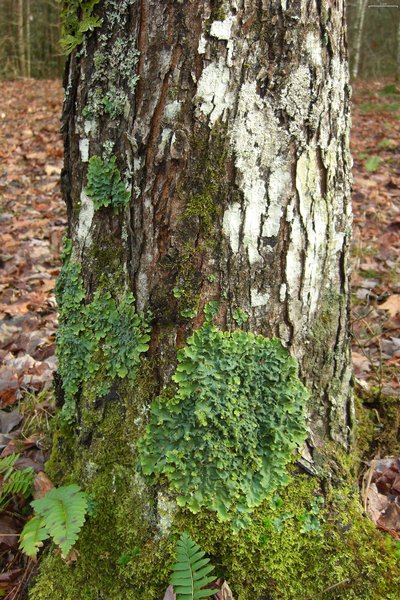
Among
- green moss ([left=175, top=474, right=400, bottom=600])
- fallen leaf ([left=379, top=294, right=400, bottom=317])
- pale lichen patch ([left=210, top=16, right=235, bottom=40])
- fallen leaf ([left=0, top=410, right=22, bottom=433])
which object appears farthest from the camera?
fallen leaf ([left=379, top=294, right=400, bottom=317])

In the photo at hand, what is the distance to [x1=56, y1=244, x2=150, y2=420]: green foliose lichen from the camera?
6.08 feet

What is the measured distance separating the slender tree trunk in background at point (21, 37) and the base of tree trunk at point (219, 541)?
21.5 meters

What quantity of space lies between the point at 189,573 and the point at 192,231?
1073mm

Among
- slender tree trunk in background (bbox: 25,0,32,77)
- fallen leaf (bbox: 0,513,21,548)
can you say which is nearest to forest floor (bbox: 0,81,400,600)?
fallen leaf (bbox: 0,513,21,548)

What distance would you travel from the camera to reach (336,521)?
190cm

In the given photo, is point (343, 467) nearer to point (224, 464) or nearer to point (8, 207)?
point (224, 464)

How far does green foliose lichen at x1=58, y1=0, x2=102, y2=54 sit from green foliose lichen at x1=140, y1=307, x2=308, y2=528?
102 cm

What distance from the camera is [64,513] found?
69.6 inches

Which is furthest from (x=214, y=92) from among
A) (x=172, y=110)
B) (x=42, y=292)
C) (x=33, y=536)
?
(x=42, y=292)

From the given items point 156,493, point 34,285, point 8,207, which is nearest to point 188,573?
point 156,493

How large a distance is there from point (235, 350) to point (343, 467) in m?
0.67

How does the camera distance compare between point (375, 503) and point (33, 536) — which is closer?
point (33, 536)

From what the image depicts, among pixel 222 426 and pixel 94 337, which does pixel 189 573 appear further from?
pixel 94 337

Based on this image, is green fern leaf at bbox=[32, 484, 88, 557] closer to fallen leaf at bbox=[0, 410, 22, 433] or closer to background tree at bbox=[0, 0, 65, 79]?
fallen leaf at bbox=[0, 410, 22, 433]
